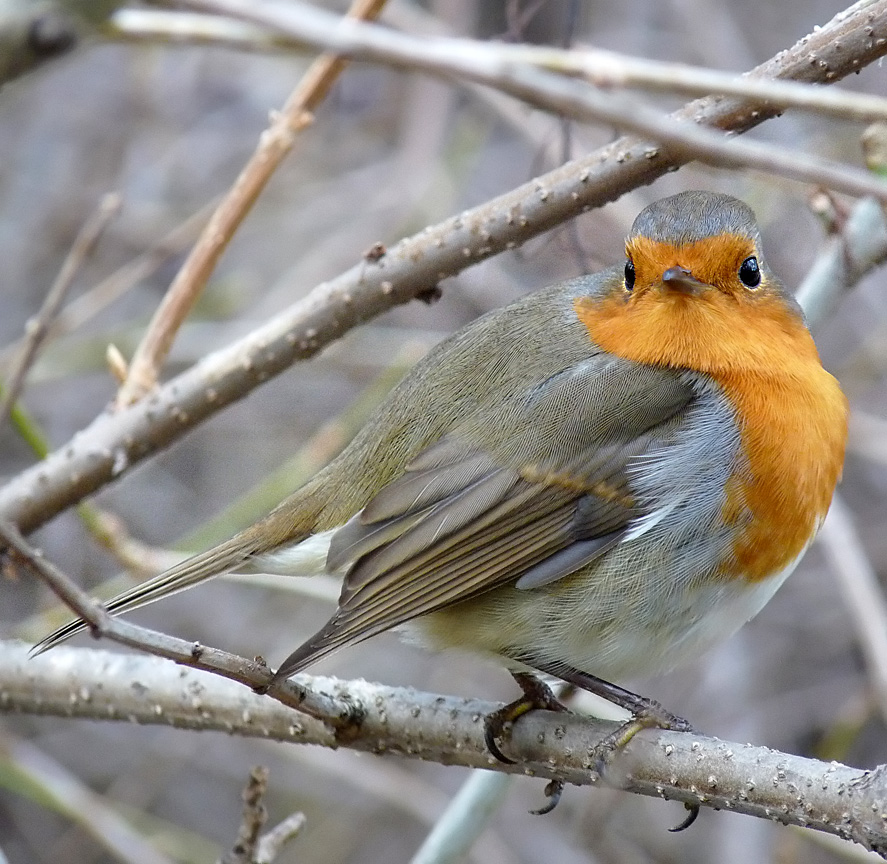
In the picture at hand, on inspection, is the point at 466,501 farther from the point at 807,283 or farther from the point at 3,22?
the point at 3,22

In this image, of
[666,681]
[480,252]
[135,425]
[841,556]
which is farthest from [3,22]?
[666,681]

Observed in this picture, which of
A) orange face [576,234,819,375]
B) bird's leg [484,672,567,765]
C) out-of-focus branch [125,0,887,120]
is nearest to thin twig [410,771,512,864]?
bird's leg [484,672,567,765]

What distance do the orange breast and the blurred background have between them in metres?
1.54

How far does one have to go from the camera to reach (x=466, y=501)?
288 centimetres

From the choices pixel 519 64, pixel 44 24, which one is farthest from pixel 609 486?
pixel 44 24

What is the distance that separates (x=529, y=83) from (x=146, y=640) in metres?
0.99

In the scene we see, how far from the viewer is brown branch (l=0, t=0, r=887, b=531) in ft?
8.13

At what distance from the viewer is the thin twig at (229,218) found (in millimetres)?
3143

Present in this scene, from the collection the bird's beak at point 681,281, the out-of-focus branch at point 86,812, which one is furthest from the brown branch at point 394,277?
the out-of-focus branch at point 86,812

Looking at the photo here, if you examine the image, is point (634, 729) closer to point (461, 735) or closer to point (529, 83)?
point (461, 735)

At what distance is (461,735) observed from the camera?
2.64 m

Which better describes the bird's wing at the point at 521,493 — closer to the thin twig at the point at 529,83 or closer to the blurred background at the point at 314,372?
the blurred background at the point at 314,372

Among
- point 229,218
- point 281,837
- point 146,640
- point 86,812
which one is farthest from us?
point 86,812

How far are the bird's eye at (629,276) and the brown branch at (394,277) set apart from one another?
0.35 metres
